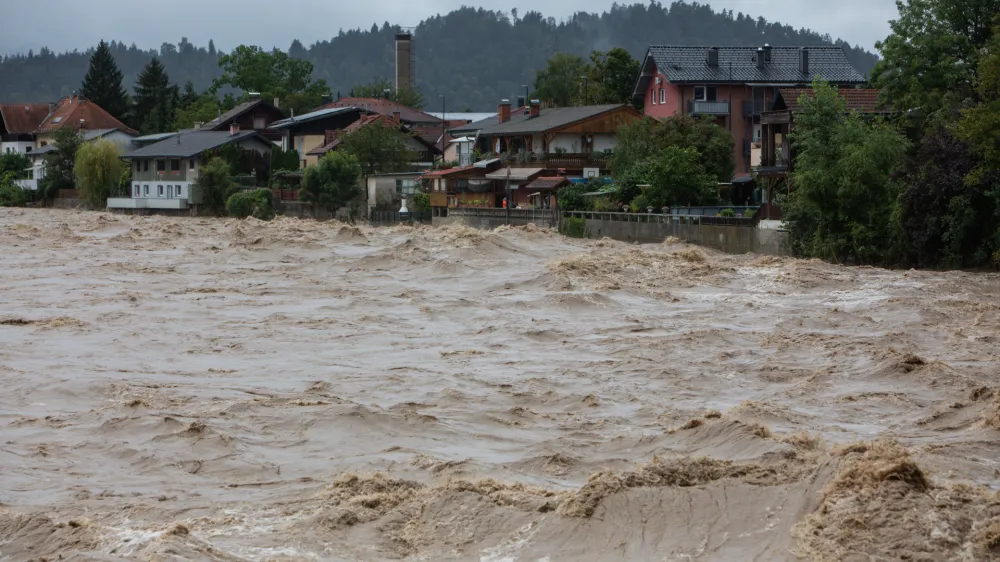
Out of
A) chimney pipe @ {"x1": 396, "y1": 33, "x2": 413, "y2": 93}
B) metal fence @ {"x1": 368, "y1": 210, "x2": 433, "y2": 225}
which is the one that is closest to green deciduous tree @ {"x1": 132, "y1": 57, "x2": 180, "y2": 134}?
chimney pipe @ {"x1": 396, "y1": 33, "x2": 413, "y2": 93}

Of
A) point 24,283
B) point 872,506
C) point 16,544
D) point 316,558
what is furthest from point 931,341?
point 24,283

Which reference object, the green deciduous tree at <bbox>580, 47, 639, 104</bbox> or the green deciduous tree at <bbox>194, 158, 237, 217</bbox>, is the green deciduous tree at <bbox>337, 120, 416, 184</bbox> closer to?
the green deciduous tree at <bbox>194, 158, 237, 217</bbox>

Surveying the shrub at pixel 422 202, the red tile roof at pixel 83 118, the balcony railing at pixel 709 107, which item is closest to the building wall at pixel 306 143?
the shrub at pixel 422 202

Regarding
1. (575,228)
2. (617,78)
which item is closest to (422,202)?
(575,228)

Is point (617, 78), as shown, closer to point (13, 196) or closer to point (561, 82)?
point (561, 82)

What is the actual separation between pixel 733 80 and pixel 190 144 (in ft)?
118

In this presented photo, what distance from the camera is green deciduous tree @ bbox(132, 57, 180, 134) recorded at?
113625 millimetres

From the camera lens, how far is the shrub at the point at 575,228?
54531mm

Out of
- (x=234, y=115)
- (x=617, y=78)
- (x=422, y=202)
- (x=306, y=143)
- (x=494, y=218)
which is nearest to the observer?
(x=494, y=218)

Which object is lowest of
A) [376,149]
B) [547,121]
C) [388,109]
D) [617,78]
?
[376,149]

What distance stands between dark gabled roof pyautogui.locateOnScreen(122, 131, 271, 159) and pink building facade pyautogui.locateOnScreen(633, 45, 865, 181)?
26135 millimetres

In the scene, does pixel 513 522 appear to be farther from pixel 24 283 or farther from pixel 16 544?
pixel 24 283

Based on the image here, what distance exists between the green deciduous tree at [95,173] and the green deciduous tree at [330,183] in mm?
19600

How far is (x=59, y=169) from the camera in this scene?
87000 millimetres
